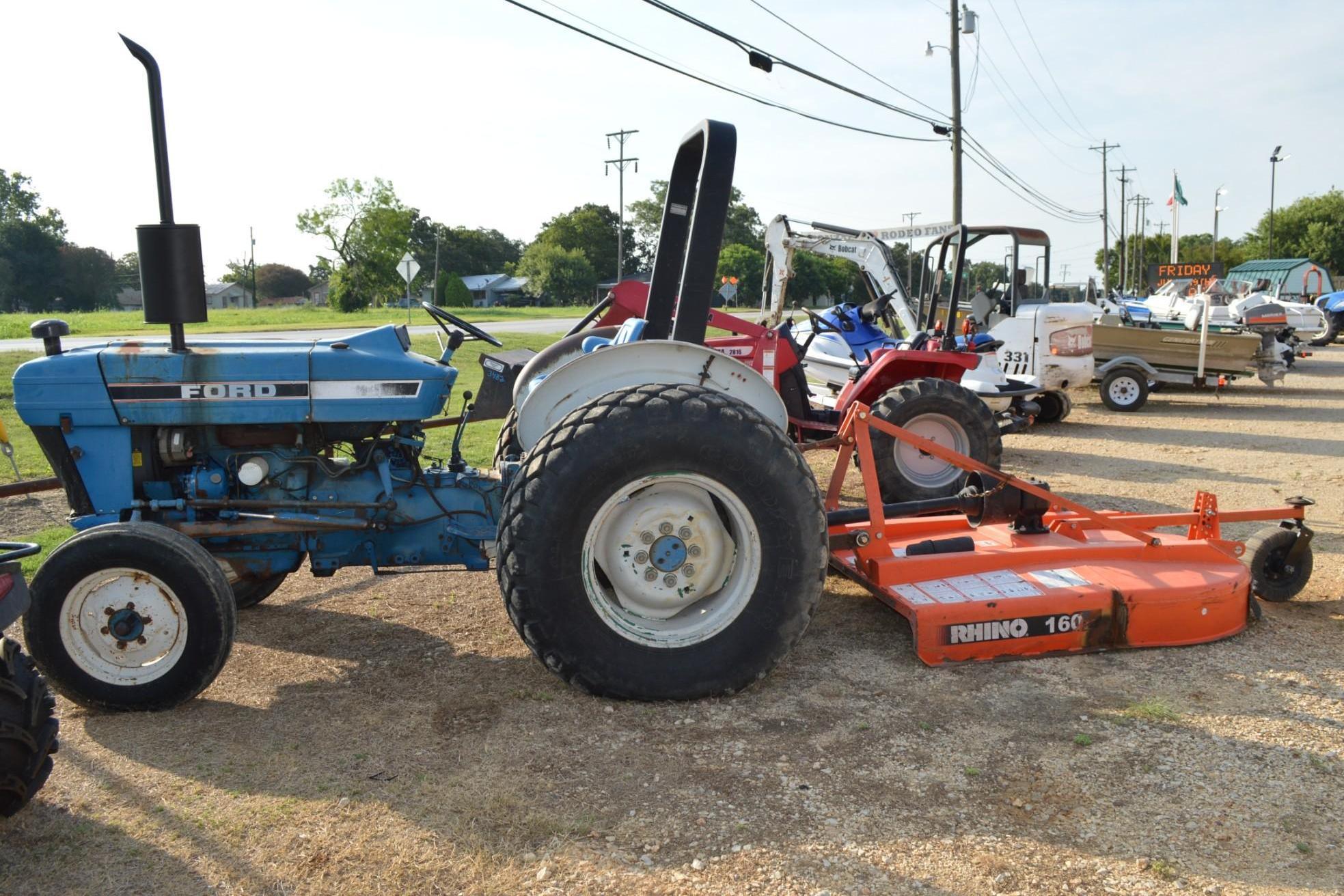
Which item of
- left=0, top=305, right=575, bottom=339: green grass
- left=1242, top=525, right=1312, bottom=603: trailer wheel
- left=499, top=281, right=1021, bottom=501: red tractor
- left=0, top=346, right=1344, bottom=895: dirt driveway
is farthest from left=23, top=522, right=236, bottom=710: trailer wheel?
left=0, top=305, right=575, bottom=339: green grass

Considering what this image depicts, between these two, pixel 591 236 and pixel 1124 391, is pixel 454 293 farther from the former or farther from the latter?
pixel 1124 391

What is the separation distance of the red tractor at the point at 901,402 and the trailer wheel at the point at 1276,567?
261cm

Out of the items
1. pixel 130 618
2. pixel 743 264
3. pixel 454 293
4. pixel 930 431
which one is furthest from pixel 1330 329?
pixel 454 293

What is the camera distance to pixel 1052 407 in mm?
13320

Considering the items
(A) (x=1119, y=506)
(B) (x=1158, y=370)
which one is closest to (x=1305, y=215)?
(B) (x=1158, y=370)

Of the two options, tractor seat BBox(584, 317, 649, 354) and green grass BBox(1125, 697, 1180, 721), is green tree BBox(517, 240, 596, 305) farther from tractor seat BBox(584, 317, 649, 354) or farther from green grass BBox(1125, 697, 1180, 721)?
green grass BBox(1125, 697, 1180, 721)

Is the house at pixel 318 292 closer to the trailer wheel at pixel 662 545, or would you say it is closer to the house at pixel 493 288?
the house at pixel 493 288

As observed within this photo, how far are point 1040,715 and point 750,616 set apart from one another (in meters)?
1.13

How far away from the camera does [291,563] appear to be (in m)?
4.30

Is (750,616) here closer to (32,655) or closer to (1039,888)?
(1039,888)

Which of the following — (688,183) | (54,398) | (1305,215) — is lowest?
(54,398)

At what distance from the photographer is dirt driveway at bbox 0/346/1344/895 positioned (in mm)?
2666

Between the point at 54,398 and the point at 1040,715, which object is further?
the point at 54,398

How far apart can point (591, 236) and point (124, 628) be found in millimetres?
80813
